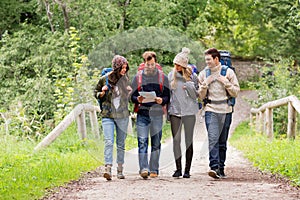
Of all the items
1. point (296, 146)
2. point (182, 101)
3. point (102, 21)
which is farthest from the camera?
point (102, 21)

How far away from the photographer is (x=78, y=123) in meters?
12.1

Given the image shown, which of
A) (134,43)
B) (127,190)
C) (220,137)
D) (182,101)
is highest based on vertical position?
(134,43)

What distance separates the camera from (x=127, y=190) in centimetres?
713

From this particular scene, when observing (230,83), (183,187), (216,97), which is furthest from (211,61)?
(183,187)

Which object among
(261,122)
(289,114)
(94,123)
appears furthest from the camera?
(261,122)

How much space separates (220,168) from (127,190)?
208 cm

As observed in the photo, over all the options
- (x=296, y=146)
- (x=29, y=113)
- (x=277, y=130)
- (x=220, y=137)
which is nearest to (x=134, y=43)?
(x=29, y=113)

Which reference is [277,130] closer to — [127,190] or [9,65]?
[9,65]

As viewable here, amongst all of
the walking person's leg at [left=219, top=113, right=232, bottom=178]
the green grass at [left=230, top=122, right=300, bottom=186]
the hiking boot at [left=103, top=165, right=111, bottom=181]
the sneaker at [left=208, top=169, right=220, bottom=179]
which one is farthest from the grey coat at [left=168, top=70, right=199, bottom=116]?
the green grass at [left=230, top=122, right=300, bottom=186]

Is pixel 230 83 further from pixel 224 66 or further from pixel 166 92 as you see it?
pixel 166 92

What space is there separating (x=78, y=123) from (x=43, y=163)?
3135 mm

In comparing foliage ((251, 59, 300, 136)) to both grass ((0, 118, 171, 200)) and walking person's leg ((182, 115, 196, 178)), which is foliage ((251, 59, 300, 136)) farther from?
walking person's leg ((182, 115, 196, 178))

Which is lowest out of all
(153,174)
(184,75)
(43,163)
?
(153,174)

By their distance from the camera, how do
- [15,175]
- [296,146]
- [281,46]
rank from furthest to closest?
[281,46] < [296,146] < [15,175]
